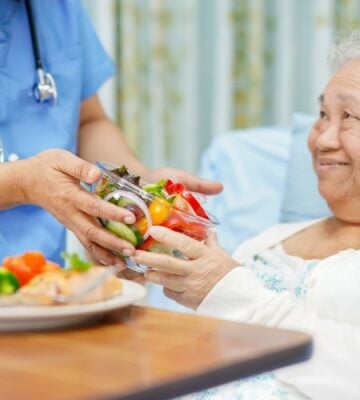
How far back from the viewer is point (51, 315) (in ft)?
3.40

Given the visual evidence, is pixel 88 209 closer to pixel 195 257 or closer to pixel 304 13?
pixel 195 257

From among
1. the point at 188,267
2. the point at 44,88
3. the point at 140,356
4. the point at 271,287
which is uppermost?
the point at 44,88

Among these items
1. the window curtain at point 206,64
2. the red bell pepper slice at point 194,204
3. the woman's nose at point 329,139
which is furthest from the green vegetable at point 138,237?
the window curtain at point 206,64

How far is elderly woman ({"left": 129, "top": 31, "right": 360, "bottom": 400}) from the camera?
4.69ft

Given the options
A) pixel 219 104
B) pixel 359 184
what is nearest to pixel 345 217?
pixel 359 184

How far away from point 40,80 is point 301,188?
0.79 meters

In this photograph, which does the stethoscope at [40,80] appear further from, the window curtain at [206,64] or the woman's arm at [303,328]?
the window curtain at [206,64]

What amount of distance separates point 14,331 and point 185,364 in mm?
275

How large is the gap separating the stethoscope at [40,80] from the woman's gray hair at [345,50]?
64 centimetres

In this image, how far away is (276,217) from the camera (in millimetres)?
2449

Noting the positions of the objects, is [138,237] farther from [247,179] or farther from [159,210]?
[247,179]

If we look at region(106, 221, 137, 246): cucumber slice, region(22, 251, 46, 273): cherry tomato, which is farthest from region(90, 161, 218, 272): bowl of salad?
region(22, 251, 46, 273): cherry tomato

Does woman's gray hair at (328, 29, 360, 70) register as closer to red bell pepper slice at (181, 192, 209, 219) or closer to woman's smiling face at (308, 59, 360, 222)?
woman's smiling face at (308, 59, 360, 222)

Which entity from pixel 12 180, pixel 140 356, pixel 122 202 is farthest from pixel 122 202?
pixel 140 356
